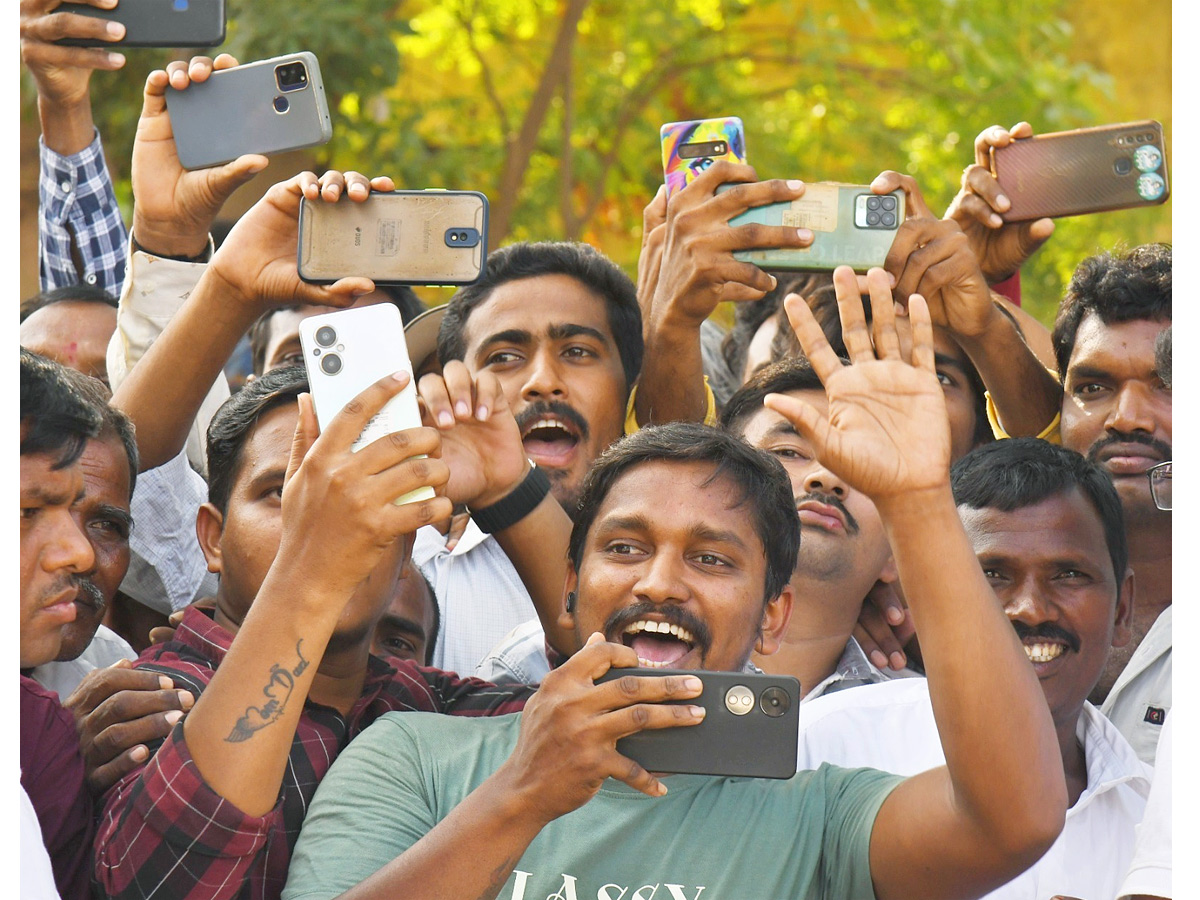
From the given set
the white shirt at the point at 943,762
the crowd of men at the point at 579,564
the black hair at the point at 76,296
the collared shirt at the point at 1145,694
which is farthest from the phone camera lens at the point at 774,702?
the black hair at the point at 76,296

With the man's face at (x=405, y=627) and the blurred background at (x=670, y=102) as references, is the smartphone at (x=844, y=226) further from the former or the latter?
the blurred background at (x=670, y=102)

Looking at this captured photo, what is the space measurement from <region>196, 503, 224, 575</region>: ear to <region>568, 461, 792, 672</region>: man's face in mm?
757

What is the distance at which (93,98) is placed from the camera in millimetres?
6762

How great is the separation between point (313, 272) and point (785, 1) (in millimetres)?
5776

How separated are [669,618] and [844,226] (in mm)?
1058

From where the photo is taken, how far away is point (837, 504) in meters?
3.51

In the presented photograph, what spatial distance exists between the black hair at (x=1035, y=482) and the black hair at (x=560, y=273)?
3.15 ft

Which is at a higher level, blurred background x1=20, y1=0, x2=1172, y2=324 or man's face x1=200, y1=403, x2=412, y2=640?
blurred background x1=20, y1=0, x2=1172, y2=324

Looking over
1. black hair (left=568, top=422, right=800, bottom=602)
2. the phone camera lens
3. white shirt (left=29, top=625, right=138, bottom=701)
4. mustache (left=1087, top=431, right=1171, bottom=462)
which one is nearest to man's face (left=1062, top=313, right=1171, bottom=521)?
mustache (left=1087, top=431, right=1171, bottom=462)

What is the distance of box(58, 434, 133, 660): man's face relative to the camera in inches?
114

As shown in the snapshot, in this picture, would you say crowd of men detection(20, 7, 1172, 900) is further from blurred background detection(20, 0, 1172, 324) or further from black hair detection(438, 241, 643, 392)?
blurred background detection(20, 0, 1172, 324)

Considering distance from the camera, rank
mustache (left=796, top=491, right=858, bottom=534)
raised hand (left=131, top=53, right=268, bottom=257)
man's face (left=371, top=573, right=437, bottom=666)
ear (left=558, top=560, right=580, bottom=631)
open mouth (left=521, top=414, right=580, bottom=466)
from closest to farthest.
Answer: ear (left=558, top=560, right=580, bottom=631)
raised hand (left=131, top=53, right=268, bottom=257)
man's face (left=371, top=573, right=437, bottom=666)
mustache (left=796, top=491, right=858, bottom=534)
open mouth (left=521, top=414, right=580, bottom=466)

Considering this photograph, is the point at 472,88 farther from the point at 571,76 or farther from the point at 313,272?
the point at 313,272

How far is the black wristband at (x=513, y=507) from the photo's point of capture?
116 inches
